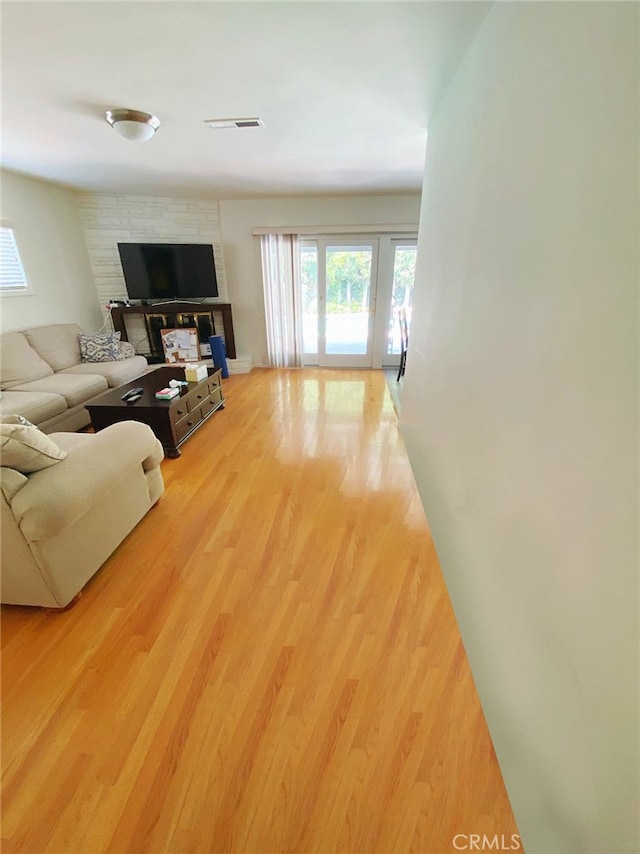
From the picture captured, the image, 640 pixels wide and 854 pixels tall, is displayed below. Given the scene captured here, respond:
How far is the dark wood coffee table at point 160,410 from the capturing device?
260 centimetres

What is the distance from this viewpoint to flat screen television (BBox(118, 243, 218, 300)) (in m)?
4.25

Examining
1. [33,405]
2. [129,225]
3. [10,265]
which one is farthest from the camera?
[129,225]

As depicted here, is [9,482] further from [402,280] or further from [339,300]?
[402,280]

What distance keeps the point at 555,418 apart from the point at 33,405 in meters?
3.32

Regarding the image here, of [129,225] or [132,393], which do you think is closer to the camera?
[132,393]

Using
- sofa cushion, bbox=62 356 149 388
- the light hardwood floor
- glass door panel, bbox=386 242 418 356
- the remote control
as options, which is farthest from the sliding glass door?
the light hardwood floor

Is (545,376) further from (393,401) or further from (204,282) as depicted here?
(204,282)

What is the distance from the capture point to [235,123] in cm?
215

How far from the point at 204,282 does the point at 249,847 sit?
4963 mm

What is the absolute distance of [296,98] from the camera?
6.01ft

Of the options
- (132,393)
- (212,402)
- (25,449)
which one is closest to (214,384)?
(212,402)

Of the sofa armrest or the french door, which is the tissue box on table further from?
the french door

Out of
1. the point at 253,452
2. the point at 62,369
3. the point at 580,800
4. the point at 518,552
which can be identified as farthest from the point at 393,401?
the point at 62,369

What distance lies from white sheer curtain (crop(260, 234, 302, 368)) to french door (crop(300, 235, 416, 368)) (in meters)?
0.15
